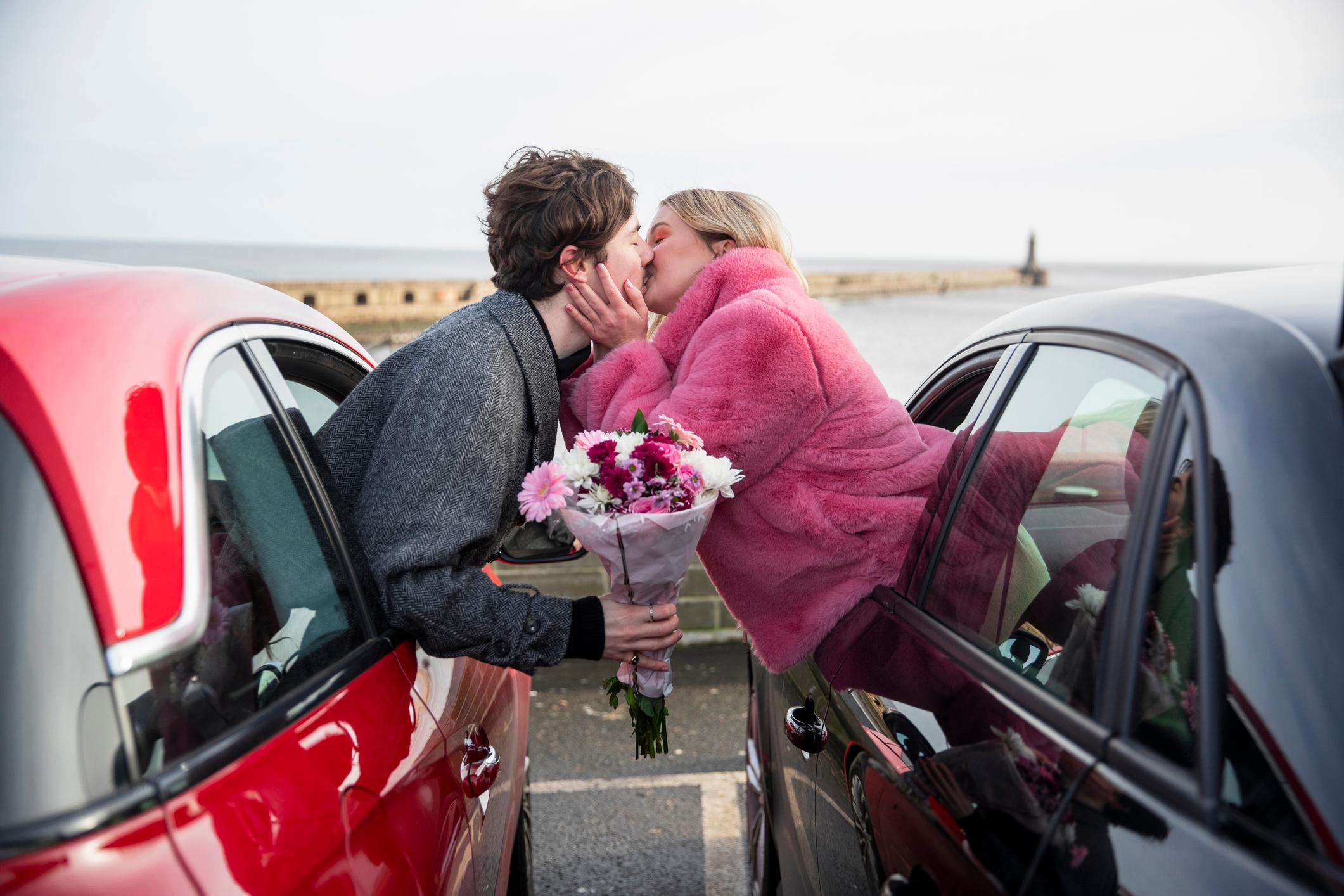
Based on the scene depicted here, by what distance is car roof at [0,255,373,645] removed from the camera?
112cm

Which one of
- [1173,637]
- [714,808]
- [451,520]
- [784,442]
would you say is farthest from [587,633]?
[714,808]

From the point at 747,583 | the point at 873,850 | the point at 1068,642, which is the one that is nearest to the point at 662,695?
the point at 747,583

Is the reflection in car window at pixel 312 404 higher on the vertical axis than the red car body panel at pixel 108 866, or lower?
higher

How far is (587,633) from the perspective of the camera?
6.81 feet

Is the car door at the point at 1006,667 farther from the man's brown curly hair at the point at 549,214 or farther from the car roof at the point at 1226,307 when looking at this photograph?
the man's brown curly hair at the point at 549,214

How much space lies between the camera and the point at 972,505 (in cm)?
190

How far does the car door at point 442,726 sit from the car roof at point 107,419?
14.5 inches

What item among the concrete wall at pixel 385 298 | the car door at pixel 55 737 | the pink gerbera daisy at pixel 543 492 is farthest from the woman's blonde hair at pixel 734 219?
the concrete wall at pixel 385 298

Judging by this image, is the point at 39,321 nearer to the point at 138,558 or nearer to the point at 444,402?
the point at 138,558

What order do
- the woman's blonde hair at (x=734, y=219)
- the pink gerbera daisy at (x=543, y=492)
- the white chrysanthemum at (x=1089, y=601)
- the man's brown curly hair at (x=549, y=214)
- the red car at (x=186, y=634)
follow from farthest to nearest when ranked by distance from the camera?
the woman's blonde hair at (x=734, y=219)
the man's brown curly hair at (x=549, y=214)
the pink gerbera daisy at (x=543, y=492)
the white chrysanthemum at (x=1089, y=601)
the red car at (x=186, y=634)

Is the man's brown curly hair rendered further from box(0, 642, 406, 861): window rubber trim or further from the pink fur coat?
box(0, 642, 406, 861): window rubber trim

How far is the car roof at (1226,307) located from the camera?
1180 millimetres

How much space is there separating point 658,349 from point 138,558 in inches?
65.1

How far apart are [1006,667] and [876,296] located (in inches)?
2808
